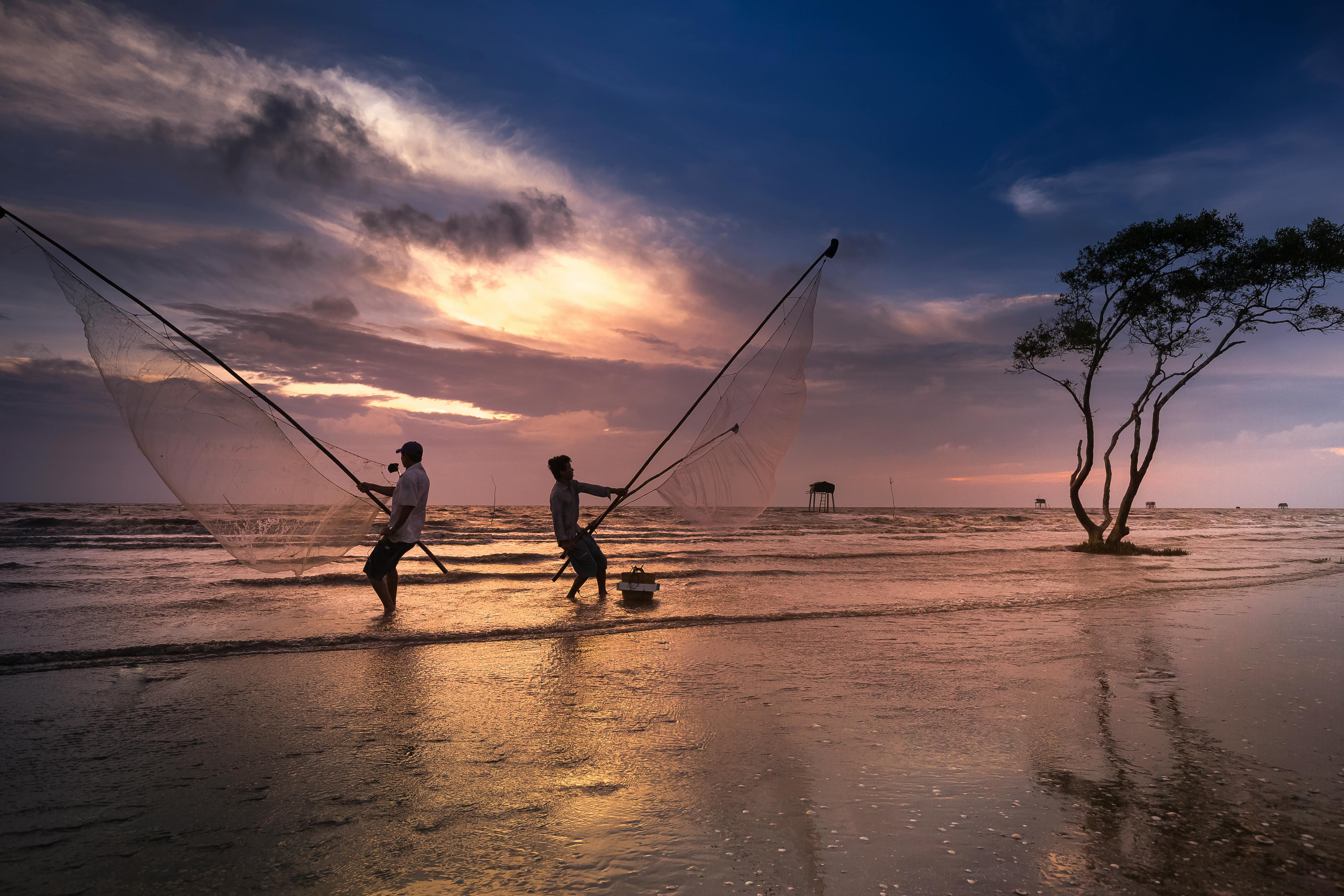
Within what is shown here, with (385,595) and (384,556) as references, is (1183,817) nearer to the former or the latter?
(384,556)

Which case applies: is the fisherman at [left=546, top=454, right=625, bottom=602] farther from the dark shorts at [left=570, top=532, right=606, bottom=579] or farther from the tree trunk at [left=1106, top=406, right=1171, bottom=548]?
the tree trunk at [left=1106, top=406, right=1171, bottom=548]

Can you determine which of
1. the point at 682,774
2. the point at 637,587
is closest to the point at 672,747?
the point at 682,774

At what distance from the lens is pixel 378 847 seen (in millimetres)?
2902

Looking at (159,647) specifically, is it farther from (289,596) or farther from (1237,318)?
(1237,318)

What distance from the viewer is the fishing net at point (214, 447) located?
7027mm

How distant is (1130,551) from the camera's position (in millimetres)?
19422

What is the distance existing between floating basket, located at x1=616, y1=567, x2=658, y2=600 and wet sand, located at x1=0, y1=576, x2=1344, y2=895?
2.80 meters

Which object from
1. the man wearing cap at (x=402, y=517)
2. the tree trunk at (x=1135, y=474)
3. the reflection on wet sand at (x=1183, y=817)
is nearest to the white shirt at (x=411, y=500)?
the man wearing cap at (x=402, y=517)

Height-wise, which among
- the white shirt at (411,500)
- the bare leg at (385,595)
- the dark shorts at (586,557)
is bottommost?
the bare leg at (385,595)

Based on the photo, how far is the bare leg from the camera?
9141mm

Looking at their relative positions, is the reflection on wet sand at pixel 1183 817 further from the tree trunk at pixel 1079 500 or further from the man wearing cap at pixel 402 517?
the tree trunk at pixel 1079 500

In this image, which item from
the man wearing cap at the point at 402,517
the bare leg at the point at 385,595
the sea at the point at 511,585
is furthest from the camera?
the bare leg at the point at 385,595

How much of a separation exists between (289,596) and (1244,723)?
12.5m

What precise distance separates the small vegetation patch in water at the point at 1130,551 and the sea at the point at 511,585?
12.7 inches
